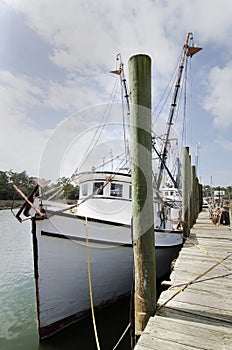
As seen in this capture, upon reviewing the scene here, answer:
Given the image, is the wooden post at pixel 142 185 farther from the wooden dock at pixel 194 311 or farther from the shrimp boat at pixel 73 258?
the shrimp boat at pixel 73 258

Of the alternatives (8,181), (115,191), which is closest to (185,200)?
(115,191)

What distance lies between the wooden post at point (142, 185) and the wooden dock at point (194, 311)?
300 millimetres

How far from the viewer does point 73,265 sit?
18.6 feet

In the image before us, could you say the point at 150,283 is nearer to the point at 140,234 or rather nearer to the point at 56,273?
the point at 140,234

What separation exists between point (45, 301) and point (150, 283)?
11.7 feet

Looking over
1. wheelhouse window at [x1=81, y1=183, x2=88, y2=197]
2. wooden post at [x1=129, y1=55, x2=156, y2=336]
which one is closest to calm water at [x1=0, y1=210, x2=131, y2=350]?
wooden post at [x1=129, y1=55, x2=156, y2=336]

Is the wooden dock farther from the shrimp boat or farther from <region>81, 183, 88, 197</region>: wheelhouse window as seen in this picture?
<region>81, 183, 88, 197</region>: wheelhouse window

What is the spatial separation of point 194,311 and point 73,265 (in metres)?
3.48

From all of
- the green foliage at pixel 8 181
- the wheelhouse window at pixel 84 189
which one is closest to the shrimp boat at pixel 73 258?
the wheelhouse window at pixel 84 189

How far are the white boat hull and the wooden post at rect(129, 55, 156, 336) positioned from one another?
112 inches

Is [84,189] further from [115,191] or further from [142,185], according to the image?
[142,185]

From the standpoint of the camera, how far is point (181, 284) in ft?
12.1

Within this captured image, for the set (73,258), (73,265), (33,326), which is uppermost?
(73,258)

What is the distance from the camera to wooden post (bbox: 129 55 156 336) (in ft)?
9.84
